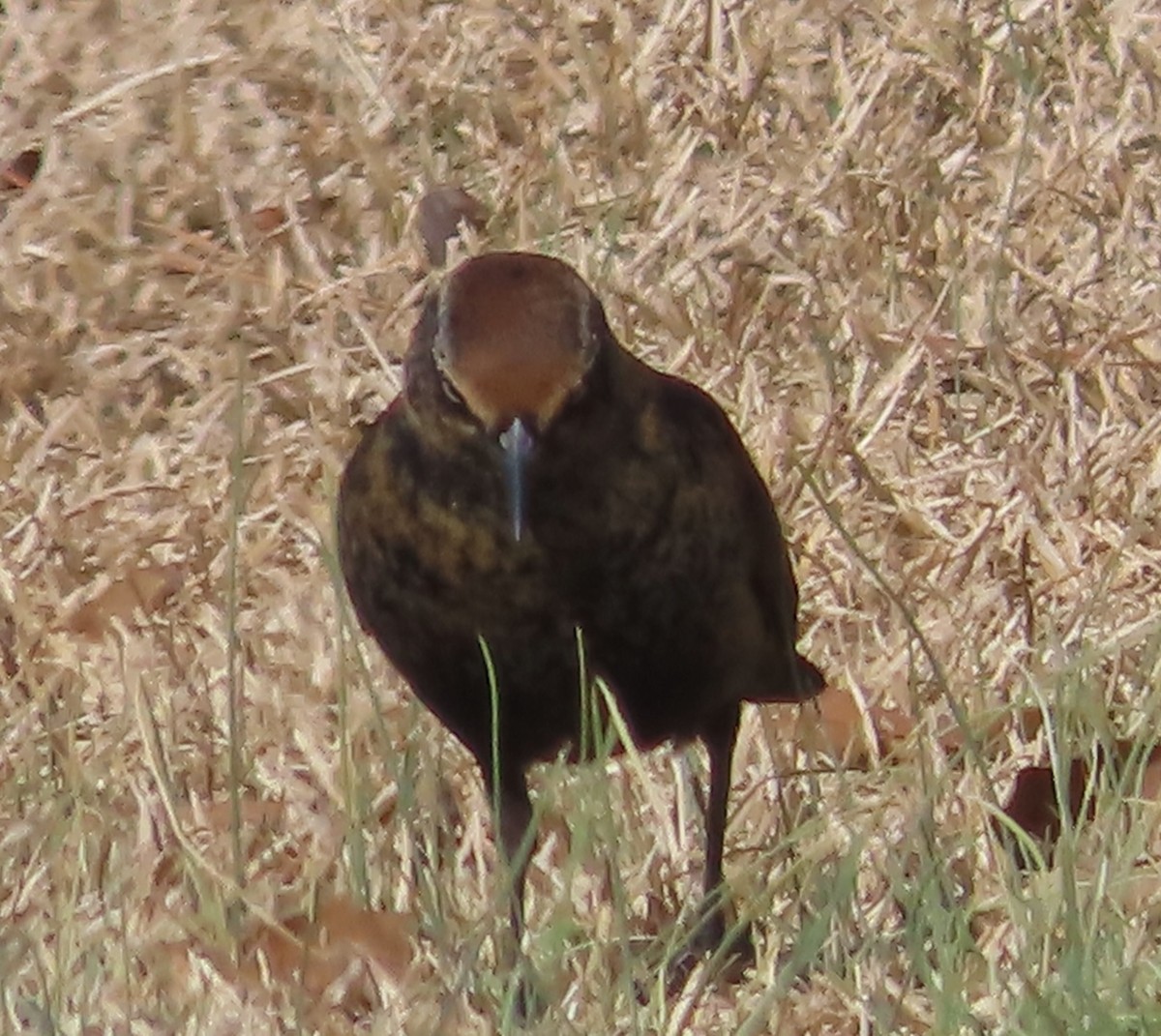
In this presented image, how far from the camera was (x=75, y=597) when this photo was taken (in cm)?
496

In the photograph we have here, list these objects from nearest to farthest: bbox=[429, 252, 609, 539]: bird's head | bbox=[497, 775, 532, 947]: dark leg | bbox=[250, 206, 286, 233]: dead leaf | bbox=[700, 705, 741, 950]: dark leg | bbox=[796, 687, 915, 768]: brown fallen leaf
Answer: bbox=[429, 252, 609, 539]: bird's head, bbox=[497, 775, 532, 947]: dark leg, bbox=[700, 705, 741, 950]: dark leg, bbox=[796, 687, 915, 768]: brown fallen leaf, bbox=[250, 206, 286, 233]: dead leaf

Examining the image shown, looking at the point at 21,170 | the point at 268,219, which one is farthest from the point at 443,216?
the point at 21,170

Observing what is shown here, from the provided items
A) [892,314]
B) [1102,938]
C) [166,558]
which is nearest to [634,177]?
[892,314]

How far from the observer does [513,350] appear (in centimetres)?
332

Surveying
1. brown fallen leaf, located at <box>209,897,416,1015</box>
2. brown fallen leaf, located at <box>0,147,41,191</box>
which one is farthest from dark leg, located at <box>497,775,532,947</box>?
brown fallen leaf, located at <box>0,147,41,191</box>

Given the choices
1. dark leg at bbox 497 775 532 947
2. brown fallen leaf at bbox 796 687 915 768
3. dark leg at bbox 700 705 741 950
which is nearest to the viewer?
dark leg at bbox 497 775 532 947

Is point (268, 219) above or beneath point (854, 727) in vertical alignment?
above

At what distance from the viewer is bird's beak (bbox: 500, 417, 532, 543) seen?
3320 millimetres

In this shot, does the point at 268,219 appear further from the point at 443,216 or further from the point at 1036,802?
the point at 1036,802

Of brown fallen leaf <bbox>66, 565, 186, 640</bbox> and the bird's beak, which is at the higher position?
the bird's beak

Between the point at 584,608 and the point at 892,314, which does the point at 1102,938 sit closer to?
the point at 584,608

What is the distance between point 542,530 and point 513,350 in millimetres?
277

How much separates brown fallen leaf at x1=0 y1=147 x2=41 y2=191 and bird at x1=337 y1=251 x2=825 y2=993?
250 cm

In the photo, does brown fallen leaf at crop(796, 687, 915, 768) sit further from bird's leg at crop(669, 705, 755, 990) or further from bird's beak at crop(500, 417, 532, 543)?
bird's beak at crop(500, 417, 532, 543)
